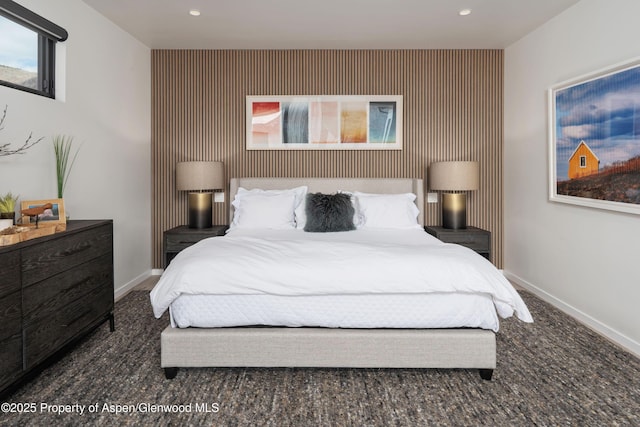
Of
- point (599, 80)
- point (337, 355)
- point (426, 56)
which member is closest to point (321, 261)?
point (337, 355)

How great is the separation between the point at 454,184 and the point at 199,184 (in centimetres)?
272

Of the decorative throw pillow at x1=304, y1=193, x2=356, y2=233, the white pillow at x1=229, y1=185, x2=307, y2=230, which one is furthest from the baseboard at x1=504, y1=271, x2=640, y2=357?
the white pillow at x1=229, y1=185, x2=307, y2=230

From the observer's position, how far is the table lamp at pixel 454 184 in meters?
3.99

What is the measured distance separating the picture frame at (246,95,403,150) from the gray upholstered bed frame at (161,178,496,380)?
273 centimetres

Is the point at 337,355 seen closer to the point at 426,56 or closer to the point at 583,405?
the point at 583,405

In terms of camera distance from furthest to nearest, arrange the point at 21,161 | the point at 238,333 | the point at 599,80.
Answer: the point at 599,80, the point at 21,161, the point at 238,333

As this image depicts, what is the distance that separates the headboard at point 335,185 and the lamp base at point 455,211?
0.30m

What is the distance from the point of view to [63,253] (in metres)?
2.30

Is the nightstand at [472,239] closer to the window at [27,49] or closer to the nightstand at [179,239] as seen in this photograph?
the nightstand at [179,239]

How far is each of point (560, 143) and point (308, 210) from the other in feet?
7.87

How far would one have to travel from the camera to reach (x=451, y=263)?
2.15 metres

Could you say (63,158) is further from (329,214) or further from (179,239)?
(329,214)

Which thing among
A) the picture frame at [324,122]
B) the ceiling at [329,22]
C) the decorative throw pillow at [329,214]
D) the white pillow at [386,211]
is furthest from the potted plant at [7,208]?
the white pillow at [386,211]

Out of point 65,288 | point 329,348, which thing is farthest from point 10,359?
point 329,348
